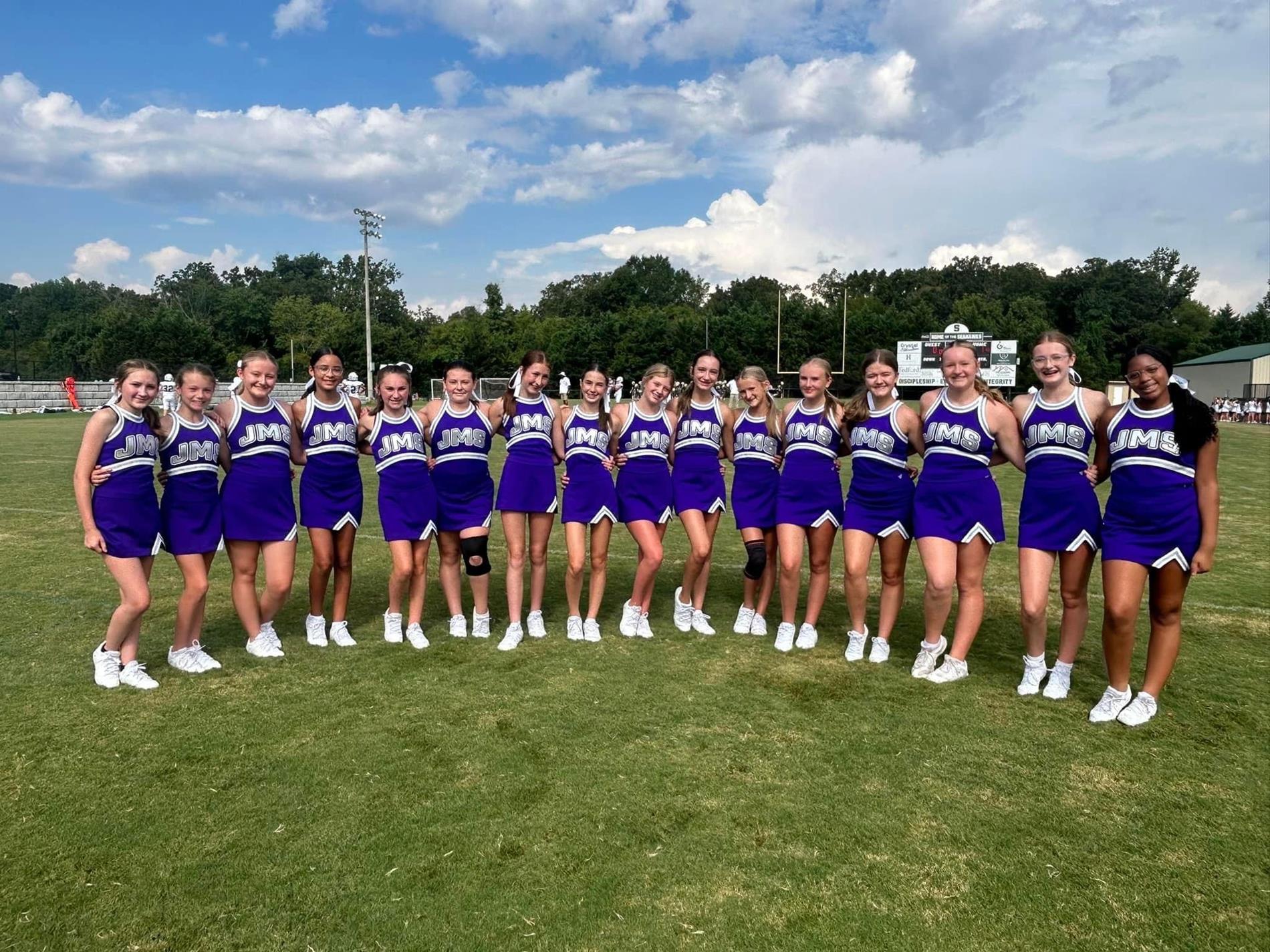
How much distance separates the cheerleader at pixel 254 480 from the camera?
4863 mm

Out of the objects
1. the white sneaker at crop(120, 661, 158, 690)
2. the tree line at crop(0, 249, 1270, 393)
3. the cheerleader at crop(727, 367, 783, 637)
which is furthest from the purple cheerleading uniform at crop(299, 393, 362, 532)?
the tree line at crop(0, 249, 1270, 393)

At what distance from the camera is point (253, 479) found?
4887 millimetres

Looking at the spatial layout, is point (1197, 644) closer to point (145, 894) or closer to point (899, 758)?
point (899, 758)

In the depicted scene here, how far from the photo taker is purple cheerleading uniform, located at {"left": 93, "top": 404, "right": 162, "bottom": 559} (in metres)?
4.34

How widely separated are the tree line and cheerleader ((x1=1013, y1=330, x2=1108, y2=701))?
133 ft

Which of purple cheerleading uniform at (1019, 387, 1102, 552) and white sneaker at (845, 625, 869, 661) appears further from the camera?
white sneaker at (845, 625, 869, 661)

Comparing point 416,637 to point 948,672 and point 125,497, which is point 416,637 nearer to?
point 125,497

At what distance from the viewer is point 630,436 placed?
5488mm

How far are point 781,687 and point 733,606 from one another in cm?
180

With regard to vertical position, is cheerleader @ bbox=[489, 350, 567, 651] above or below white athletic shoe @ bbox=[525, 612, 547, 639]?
above

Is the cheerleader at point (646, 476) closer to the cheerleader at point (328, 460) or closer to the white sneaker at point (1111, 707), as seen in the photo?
the cheerleader at point (328, 460)

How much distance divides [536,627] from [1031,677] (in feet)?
9.68

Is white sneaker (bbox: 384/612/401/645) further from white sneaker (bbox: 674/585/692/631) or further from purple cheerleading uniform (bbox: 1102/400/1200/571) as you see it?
purple cheerleading uniform (bbox: 1102/400/1200/571)

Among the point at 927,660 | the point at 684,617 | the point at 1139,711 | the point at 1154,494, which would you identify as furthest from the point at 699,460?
the point at 1139,711
